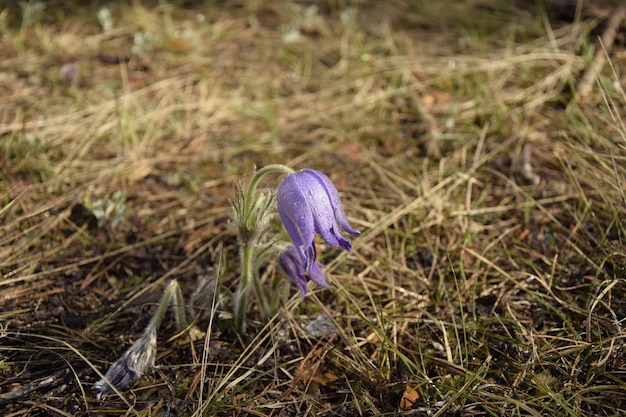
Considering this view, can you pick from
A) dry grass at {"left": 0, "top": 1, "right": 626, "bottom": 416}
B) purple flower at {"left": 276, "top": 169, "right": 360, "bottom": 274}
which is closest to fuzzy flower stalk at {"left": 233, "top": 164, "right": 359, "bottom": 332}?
purple flower at {"left": 276, "top": 169, "right": 360, "bottom": 274}

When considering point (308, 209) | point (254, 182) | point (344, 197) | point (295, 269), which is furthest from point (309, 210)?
point (344, 197)

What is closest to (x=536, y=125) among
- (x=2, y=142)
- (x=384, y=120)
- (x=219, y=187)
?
(x=384, y=120)

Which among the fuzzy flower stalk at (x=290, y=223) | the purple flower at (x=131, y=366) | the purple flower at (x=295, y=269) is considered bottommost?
the purple flower at (x=131, y=366)

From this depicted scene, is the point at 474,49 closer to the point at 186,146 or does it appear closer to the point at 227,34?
the point at 227,34

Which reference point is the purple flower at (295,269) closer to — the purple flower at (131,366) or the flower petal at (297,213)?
the flower petal at (297,213)

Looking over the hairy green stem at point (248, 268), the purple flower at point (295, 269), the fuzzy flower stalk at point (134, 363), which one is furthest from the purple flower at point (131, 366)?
the purple flower at point (295, 269)
